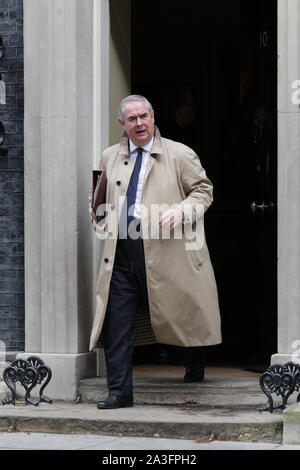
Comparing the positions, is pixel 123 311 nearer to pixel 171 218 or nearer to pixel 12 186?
pixel 171 218

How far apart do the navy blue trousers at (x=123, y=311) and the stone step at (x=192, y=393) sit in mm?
307

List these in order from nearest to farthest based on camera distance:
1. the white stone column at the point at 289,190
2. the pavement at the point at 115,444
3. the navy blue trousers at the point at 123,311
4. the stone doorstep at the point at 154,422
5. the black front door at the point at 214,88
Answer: the pavement at the point at 115,444 → the stone doorstep at the point at 154,422 → the navy blue trousers at the point at 123,311 → the white stone column at the point at 289,190 → the black front door at the point at 214,88

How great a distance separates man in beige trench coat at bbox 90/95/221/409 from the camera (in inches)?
300

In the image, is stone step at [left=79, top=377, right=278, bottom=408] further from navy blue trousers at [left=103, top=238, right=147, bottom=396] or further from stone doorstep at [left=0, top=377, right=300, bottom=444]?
navy blue trousers at [left=103, top=238, right=147, bottom=396]

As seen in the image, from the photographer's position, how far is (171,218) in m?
7.43

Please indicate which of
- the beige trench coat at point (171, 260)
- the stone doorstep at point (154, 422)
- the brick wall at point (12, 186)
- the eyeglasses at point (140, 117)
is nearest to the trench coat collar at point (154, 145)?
the beige trench coat at point (171, 260)

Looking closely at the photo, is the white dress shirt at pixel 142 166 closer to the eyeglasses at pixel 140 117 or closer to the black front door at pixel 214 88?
the eyeglasses at pixel 140 117

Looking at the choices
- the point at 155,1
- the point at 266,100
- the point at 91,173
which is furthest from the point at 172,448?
the point at 155,1

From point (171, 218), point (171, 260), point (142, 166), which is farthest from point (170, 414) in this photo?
point (142, 166)

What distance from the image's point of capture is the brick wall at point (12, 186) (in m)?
8.38

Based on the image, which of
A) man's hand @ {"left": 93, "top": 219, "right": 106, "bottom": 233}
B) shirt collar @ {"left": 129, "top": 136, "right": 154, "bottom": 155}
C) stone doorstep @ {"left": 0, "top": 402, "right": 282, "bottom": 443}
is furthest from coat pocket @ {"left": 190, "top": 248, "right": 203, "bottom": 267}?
stone doorstep @ {"left": 0, "top": 402, "right": 282, "bottom": 443}

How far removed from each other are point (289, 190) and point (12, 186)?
6.45ft
